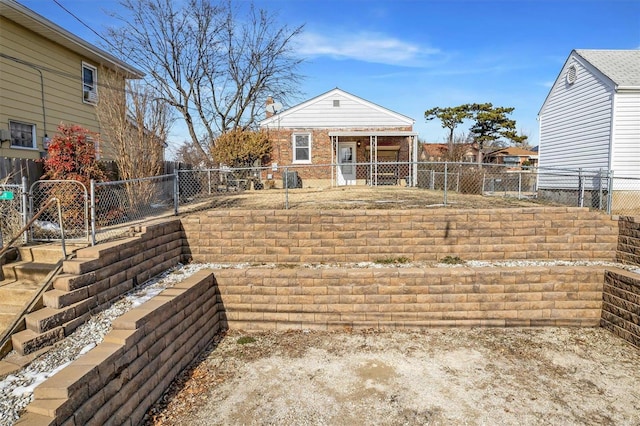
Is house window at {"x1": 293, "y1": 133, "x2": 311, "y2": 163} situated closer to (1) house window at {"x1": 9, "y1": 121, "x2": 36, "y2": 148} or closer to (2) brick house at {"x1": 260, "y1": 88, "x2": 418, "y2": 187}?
(2) brick house at {"x1": 260, "y1": 88, "x2": 418, "y2": 187}

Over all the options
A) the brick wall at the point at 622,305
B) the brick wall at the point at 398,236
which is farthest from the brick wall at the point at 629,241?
the brick wall at the point at 622,305

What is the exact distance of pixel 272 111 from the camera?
1648 centimetres

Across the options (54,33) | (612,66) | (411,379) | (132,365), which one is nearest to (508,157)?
(612,66)

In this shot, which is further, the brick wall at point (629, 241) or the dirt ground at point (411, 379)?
the brick wall at point (629, 241)

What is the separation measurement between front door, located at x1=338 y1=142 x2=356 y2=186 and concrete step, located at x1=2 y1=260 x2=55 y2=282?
42.7ft

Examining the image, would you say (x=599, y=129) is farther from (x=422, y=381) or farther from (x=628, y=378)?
(x=422, y=381)

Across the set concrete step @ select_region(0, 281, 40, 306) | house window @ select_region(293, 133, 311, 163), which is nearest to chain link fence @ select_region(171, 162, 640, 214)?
house window @ select_region(293, 133, 311, 163)

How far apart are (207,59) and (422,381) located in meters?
19.5

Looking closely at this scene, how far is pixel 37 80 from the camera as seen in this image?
8.95 meters

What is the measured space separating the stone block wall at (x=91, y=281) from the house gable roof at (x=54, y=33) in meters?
6.64

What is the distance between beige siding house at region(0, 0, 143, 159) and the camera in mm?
8047

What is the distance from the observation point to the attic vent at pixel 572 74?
43.7 ft

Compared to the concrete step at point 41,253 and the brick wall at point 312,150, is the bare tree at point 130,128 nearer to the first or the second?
the concrete step at point 41,253

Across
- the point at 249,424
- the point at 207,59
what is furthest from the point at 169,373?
the point at 207,59
